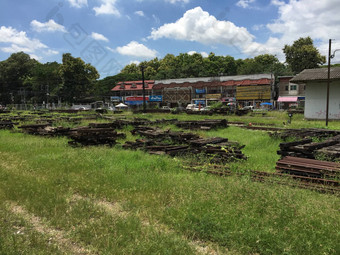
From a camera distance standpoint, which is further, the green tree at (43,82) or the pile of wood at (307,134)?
the green tree at (43,82)

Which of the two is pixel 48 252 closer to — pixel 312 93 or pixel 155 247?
pixel 155 247

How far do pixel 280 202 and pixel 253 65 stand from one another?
71.7 metres

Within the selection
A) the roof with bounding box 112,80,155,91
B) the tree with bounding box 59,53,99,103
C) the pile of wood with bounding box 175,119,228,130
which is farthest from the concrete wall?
the tree with bounding box 59,53,99,103

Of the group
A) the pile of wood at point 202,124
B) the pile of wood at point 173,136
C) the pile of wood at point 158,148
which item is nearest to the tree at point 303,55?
the pile of wood at point 202,124

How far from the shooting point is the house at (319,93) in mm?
25562

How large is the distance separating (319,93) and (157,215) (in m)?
28.1

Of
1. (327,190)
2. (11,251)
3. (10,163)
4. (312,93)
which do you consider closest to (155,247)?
(11,251)

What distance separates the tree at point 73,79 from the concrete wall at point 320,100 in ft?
191

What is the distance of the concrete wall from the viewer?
25.7m

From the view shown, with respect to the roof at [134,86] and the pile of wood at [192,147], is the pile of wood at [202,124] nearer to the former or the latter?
the pile of wood at [192,147]

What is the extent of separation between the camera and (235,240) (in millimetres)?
3551

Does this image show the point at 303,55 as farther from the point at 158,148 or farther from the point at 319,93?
the point at 158,148

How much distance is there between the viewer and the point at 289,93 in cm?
5253

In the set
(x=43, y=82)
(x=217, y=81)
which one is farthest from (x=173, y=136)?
(x=43, y=82)
